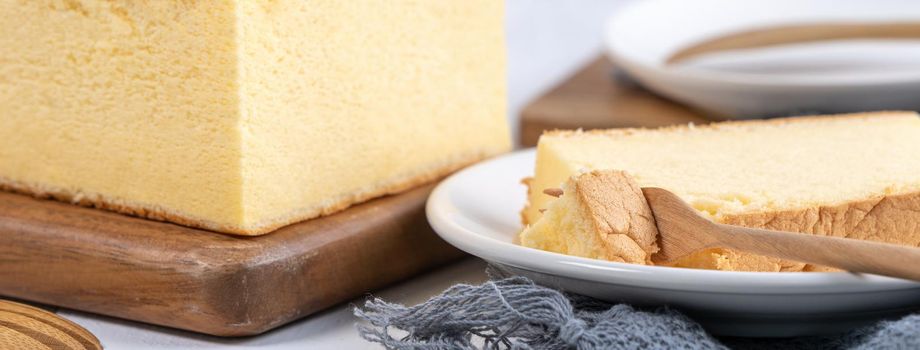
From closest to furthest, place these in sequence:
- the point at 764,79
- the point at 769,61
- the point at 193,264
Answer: the point at 193,264 < the point at 764,79 < the point at 769,61

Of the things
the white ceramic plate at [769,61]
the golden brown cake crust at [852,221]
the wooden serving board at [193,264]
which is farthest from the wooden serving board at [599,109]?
the golden brown cake crust at [852,221]

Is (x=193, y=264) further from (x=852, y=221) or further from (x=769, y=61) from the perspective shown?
(x=769, y=61)

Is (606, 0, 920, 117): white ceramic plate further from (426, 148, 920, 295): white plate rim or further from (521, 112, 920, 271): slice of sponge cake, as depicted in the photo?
(426, 148, 920, 295): white plate rim

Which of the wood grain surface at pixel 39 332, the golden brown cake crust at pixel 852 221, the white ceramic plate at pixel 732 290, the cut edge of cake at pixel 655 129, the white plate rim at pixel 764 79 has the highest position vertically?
the white plate rim at pixel 764 79

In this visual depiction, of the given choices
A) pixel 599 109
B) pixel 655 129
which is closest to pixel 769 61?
pixel 599 109

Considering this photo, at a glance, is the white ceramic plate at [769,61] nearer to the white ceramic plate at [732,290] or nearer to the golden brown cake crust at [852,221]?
the golden brown cake crust at [852,221]

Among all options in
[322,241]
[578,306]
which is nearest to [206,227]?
[322,241]

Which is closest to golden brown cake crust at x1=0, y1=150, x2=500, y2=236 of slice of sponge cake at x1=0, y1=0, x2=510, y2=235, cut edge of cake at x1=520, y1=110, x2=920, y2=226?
slice of sponge cake at x1=0, y1=0, x2=510, y2=235
